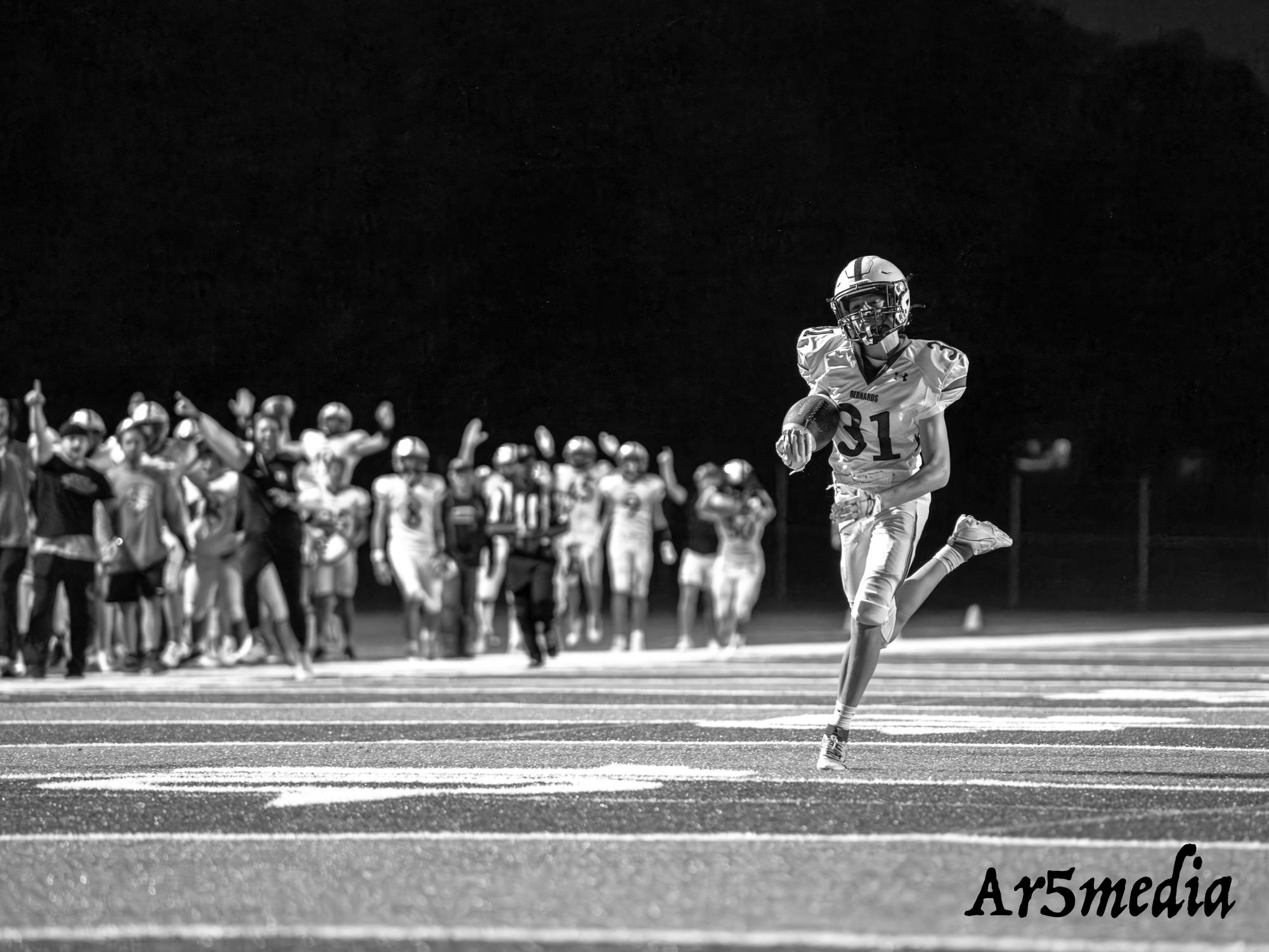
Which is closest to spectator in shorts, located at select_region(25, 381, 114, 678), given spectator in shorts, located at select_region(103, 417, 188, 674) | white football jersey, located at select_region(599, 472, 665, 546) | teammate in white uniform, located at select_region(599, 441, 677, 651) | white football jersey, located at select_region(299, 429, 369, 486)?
spectator in shorts, located at select_region(103, 417, 188, 674)

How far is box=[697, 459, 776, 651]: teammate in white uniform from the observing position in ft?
58.3

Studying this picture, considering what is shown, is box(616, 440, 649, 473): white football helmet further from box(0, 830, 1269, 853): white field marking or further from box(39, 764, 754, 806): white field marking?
box(0, 830, 1269, 853): white field marking

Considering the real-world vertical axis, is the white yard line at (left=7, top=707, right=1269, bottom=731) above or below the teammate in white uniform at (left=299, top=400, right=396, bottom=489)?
below

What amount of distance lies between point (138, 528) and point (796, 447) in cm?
809

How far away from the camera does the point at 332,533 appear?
16625mm

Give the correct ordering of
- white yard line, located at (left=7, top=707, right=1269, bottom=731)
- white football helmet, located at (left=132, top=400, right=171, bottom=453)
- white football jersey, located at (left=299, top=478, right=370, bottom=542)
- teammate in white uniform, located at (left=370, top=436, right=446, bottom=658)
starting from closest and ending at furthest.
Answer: white yard line, located at (left=7, top=707, right=1269, bottom=731) → white football helmet, located at (left=132, top=400, right=171, bottom=453) → white football jersey, located at (left=299, top=478, right=370, bottom=542) → teammate in white uniform, located at (left=370, top=436, right=446, bottom=658)

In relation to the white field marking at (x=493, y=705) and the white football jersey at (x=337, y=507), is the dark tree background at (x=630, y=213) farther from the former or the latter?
the white field marking at (x=493, y=705)

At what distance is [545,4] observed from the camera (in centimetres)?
3216

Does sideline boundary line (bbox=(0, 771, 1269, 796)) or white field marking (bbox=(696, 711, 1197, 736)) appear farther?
white field marking (bbox=(696, 711, 1197, 736))

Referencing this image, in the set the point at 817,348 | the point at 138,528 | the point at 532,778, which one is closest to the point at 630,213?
the point at 138,528

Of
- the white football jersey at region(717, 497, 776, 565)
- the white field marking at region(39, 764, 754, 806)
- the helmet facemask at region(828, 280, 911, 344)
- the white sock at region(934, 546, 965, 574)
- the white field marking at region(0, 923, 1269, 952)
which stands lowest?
the white field marking at region(39, 764, 754, 806)

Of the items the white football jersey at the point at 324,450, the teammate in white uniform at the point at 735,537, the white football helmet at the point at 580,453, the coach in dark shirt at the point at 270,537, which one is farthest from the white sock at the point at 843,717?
the white football helmet at the point at 580,453

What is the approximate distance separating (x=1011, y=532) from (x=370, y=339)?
9.20 m

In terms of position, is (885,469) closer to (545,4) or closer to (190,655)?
(190,655)
